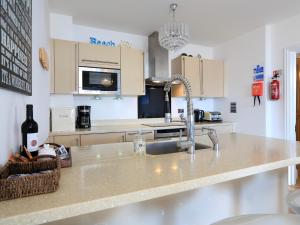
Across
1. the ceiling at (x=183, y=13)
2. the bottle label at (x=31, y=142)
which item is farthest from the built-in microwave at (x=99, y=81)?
the bottle label at (x=31, y=142)

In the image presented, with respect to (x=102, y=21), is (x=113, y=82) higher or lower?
lower

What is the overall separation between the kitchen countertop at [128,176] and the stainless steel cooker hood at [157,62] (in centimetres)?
209

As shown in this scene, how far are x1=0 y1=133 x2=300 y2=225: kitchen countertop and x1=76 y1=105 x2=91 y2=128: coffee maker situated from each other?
1496 millimetres

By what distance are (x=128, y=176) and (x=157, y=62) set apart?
8.59 feet

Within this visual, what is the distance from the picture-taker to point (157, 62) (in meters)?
3.16

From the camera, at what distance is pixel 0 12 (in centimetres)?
78

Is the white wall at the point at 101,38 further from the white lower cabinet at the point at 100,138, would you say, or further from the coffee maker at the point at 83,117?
the white lower cabinet at the point at 100,138

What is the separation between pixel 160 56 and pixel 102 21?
1.01 meters

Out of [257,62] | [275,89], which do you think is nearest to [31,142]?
[275,89]

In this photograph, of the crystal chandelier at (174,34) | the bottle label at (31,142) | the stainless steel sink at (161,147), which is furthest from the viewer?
the crystal chandelier at (174,34)

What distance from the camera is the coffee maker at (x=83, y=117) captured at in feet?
8.85

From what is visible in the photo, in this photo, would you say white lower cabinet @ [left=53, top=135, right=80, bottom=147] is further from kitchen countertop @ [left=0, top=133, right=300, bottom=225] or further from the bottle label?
the bottle label

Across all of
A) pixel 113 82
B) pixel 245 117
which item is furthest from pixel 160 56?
pixel 245 117

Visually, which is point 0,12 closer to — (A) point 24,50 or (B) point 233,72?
(A) point 24,50
